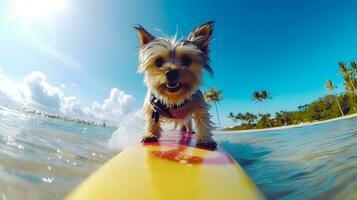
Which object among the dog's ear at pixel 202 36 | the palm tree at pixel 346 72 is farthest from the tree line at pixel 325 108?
the dog's ear at pixel 202 36

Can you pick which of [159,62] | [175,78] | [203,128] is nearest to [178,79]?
[175,78]

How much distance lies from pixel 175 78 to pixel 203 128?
0.76 m

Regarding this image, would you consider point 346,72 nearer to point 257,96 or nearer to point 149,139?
point 257,96

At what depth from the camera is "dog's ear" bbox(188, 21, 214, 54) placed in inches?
141

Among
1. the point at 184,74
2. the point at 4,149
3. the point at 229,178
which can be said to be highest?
the point at 184,74

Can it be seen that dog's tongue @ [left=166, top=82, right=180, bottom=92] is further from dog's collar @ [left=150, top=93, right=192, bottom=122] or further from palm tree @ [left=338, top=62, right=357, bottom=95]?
palm tree @ [left=338, top=62, right=357, bottom=95]

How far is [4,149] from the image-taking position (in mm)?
2793

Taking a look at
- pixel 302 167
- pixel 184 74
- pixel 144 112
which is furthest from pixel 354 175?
pixel 144 112

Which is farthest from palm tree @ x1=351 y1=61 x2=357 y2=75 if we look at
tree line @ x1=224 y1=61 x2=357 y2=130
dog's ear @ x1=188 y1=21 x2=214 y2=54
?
dog's ear @ x1=188 y1=21 x2=214 y2=54

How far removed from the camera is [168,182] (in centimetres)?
147

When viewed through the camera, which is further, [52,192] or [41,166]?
[41,166]

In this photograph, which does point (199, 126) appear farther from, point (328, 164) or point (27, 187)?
point (27, 187)

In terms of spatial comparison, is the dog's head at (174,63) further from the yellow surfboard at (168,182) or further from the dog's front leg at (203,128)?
the yellow surfboard at (168,182)

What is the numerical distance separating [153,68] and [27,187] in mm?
2082
